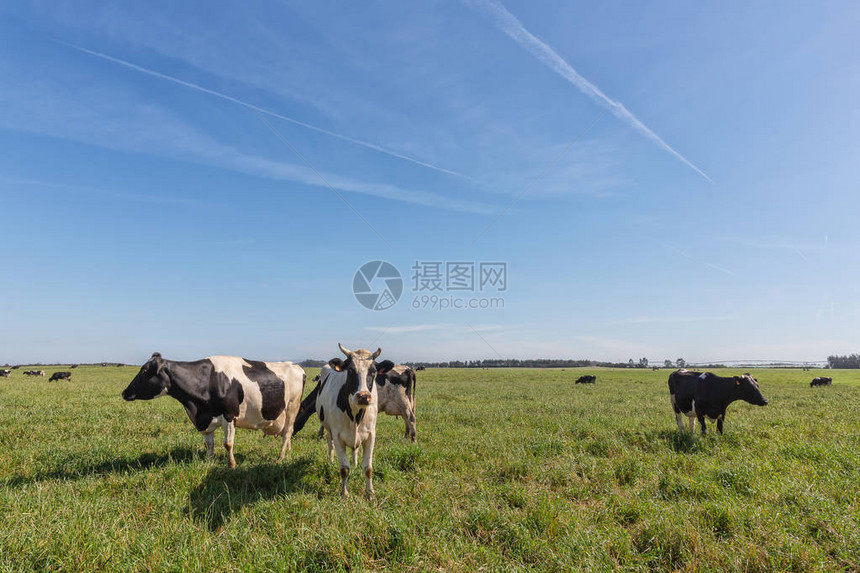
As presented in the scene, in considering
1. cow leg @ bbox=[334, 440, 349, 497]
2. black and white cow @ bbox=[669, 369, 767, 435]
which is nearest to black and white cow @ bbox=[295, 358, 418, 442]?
cow leg @ bbox=[334, 440, 349, 497]

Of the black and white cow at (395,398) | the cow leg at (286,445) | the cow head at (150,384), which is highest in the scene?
the cow head at (150,384)

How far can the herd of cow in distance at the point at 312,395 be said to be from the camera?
23.1 feet

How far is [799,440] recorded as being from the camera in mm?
10039

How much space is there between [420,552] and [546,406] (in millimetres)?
13956

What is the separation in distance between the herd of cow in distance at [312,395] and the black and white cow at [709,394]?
0.08ft

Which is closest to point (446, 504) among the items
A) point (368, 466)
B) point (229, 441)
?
point (368, 466)

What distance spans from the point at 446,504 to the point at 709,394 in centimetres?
912

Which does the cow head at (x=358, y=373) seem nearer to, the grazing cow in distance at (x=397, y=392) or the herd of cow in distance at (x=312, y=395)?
the herd of cow in distance at (x=312, y=395)

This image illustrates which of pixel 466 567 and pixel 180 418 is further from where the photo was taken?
pixel 180 418

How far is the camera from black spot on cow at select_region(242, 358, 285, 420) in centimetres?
952

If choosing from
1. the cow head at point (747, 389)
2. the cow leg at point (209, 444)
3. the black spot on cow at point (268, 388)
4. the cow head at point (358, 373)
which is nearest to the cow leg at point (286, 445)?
the black spot on cow at point (268, 388)

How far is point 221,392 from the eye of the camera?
8.92 metres

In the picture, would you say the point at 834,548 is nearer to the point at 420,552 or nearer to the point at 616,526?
the point at 616,526

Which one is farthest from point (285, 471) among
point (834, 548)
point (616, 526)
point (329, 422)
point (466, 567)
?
point (834, 548)
